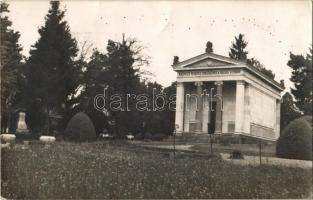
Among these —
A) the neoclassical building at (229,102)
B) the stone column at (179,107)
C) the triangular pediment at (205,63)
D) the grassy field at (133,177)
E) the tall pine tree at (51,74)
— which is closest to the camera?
the grassy field at (133,177)

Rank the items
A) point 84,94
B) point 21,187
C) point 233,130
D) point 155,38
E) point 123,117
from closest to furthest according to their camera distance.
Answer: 1. point 21,187
2. point 155,38
3. point 84,94
4. point 123,117
5. point 233,130

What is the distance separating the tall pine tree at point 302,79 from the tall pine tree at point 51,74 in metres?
6.51

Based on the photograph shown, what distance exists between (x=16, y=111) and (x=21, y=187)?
12.4 feet

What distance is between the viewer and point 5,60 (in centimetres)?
1430

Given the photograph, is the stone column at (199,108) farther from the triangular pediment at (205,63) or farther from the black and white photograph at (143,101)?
the triangular pediment at (205,63)

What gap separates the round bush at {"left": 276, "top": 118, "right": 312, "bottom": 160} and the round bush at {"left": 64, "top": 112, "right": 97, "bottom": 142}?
6599 millimetres

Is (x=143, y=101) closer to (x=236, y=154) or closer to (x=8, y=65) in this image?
(x=236, y=154)

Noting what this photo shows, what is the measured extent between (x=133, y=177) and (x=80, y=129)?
5.83 m

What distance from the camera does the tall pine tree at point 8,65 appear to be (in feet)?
45.3

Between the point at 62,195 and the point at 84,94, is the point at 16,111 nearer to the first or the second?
the point at 84,94

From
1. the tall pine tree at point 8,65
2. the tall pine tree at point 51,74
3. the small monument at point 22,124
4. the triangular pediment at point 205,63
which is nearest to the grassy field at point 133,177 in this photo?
the small monument at point 22,124

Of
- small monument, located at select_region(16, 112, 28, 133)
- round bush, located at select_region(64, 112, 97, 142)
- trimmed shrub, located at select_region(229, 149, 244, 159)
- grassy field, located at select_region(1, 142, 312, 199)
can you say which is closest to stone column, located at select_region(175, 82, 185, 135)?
grassy field, located at select_region(1, 142, 312, 199)

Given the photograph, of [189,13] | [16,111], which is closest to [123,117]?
[16,111]

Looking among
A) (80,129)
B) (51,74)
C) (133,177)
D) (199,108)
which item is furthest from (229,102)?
(133,177)
